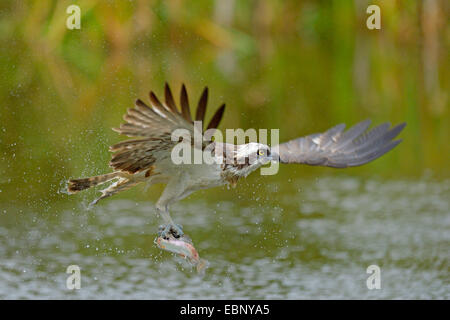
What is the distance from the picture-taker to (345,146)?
10141mm

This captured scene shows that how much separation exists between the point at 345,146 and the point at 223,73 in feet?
46.1

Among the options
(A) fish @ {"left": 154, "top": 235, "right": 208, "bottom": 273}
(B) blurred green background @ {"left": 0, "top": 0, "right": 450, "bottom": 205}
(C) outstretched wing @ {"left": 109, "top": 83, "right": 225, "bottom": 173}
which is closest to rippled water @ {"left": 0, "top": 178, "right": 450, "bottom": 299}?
(B) blurred green background @ {"left": 0, "top": 0, "right": 450, "bottom": 205}

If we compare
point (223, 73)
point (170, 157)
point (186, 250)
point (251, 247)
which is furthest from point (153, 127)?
point (223, 73)

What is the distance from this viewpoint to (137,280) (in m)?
10.7

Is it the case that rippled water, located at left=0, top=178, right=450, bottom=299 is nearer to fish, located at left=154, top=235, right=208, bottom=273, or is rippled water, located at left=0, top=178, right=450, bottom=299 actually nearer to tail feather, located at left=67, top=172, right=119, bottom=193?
tail feather, located at left=67, top=172, right=119, bottom=193

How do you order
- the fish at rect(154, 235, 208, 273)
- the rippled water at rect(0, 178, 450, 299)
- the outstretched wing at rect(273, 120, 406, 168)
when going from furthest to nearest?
1. the rippled water at rect(0, 178, 450, 299)
2. the outstretched wing at rect(273, 120, 406, 168)
3. the fish at rect(154, 235, 208, 273)

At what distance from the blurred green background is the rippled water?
94 cm

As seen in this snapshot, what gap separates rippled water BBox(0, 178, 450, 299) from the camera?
10.6 meters

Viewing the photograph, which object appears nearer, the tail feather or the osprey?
the osprey

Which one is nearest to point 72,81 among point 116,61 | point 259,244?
point 116,61

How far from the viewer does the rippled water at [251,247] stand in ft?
34.7

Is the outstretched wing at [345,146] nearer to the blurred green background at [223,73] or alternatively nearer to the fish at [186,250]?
the fish at [186,250]

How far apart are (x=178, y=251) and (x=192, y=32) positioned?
2064 centimetres

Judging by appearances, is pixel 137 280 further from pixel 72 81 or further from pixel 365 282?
pixel 72 81
